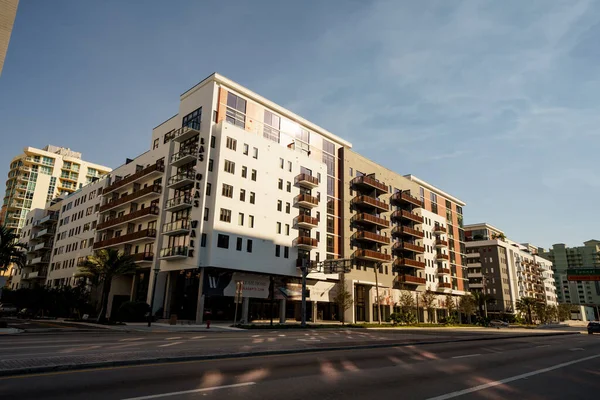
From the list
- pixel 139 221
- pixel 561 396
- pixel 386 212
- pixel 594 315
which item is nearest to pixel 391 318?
pixel 386 212

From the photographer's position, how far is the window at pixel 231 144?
157 ft

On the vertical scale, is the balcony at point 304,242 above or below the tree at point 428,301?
above

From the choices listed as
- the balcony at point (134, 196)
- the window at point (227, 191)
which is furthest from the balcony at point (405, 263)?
the balcony at point (134, 196)

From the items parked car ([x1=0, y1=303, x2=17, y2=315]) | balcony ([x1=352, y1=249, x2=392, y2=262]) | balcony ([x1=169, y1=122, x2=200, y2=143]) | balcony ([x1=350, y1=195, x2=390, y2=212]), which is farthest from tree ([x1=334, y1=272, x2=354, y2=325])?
parked car ([x1=0, y1=303, x2=17, y2=315])

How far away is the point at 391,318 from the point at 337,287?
1126 cm

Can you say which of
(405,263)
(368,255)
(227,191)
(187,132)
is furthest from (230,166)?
(405,263)

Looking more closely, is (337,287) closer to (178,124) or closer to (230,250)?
(230,250)

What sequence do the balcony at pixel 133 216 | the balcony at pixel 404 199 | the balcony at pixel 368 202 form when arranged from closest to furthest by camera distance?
the balcony at pixel 133 216, the balcony at pixel 368 202, the balcony at pixel 404 199

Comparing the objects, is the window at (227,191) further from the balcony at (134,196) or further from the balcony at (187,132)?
the balcony at (134,196)

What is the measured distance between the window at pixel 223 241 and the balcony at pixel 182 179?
7.98m

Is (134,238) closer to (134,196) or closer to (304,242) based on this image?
(134,196)

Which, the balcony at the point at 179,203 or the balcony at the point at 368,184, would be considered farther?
the balcony at the point at 368,184

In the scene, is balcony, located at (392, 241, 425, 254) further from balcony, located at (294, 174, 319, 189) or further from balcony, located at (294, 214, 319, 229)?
balcony, located at (294, 174, 319, 189)

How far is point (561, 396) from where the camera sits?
8.93m
